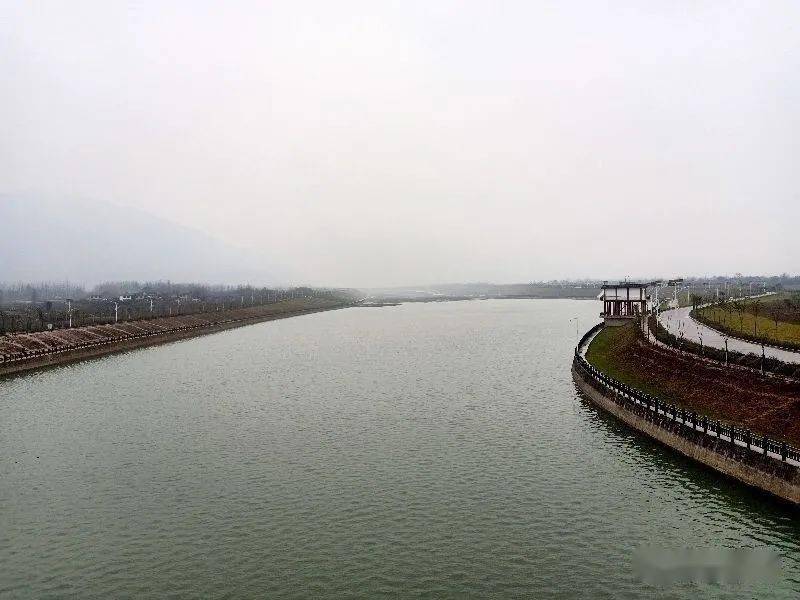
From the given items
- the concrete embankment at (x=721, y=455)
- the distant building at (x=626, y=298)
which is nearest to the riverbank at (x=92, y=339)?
the concrete embankment at (x=721, y=455)

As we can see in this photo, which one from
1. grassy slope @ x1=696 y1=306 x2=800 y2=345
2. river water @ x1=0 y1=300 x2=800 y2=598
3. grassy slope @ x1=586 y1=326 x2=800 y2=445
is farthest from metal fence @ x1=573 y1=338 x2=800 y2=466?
grassy slope @ x1=696 y1=306 x2=800 y2=345

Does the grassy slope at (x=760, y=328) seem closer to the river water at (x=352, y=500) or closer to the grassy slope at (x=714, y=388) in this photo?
the grassy slope at (x=714, y=388)

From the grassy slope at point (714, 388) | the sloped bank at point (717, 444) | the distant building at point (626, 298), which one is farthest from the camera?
the distant building at point (626, 298)

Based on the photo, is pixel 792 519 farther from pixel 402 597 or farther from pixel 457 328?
pixel 457 328

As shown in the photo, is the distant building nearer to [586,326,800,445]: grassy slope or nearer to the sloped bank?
[586,326,800,445]: grassy slope

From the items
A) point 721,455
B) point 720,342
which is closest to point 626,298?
point 720,342

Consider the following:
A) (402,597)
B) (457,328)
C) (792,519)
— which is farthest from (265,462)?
(457,328)
